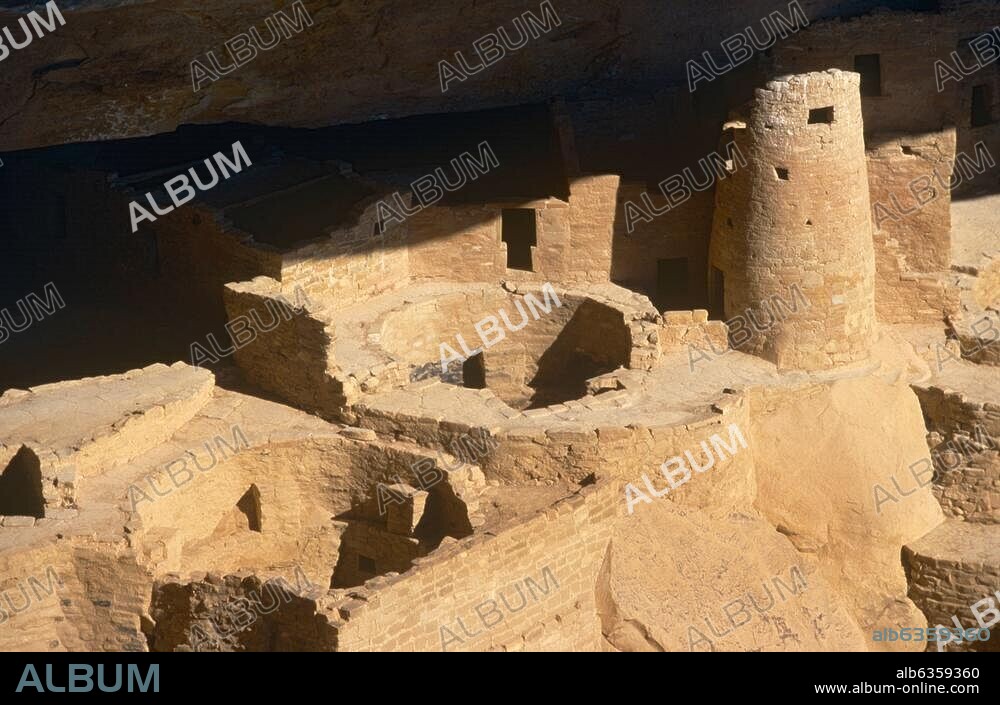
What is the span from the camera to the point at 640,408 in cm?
2609

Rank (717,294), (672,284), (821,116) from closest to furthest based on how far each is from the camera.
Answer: (821,116), (717,294), (672,284)

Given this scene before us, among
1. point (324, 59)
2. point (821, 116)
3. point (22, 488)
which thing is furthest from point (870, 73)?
point (22, 488)

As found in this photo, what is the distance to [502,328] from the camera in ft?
95.1

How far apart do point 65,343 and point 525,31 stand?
7907 millimetres

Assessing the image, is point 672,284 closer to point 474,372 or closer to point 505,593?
point 474,372

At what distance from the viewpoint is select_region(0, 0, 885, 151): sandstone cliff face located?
24219mm

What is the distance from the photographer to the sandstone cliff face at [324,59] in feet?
79.5

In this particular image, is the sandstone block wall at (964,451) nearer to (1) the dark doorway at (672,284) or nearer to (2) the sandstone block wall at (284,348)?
(1) the dark doorway at (672,284)

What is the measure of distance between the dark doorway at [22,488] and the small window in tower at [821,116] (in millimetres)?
11075

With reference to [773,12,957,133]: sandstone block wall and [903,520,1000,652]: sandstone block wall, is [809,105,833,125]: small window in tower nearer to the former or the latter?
[773,12,957,133]: sandstone block wall

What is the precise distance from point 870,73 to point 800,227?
3.73m

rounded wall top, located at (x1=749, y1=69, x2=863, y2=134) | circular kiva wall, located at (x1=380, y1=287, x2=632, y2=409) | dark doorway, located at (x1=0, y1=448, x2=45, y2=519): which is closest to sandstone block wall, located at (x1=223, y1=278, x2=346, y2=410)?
circular kiva wall, located at (x1=380, y1=287, x2=632, y2=409)

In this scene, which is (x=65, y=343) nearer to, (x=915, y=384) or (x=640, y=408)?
(x=640, y=408)

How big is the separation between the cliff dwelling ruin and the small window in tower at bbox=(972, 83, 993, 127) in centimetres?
27
